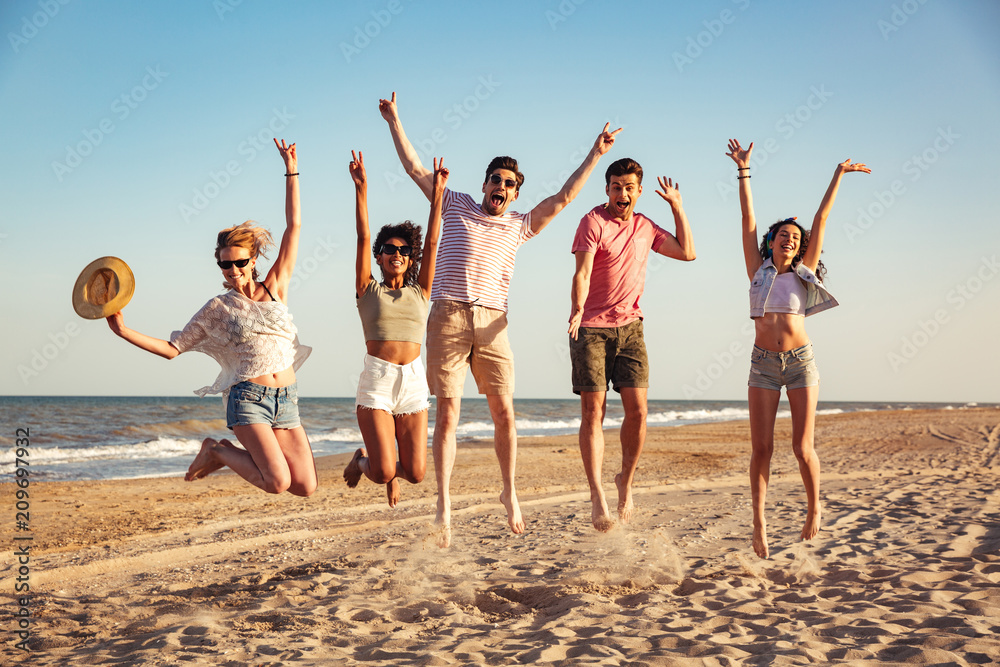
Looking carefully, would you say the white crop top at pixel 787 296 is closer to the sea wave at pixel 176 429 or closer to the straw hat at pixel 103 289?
the straw hat at pixel 103 289

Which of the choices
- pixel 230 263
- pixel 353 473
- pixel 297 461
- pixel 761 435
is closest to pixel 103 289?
pixel 230 263

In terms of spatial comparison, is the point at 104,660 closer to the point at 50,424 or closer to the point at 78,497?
the point at 78,497

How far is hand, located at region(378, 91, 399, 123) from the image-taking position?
5.76 metres

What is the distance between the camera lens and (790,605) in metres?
5.68

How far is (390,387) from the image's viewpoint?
5793mm

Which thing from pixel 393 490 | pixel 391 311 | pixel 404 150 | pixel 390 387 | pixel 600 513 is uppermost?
pixel 404 150

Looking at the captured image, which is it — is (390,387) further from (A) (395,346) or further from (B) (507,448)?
(B) (507,448)

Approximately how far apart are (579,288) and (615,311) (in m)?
0.44

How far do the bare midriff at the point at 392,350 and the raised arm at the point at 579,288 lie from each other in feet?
4.25

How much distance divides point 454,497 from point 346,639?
7.02 m

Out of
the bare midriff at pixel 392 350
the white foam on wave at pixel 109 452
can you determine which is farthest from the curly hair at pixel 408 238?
the white foam on wave at pixel 109 452

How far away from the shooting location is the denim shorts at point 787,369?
568 cm

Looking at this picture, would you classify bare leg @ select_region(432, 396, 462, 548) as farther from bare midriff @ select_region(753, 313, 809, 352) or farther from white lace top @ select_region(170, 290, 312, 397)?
bare midriff @ select_region(753, 313, 809, 352)

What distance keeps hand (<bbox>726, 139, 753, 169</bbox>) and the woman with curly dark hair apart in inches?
95.1
